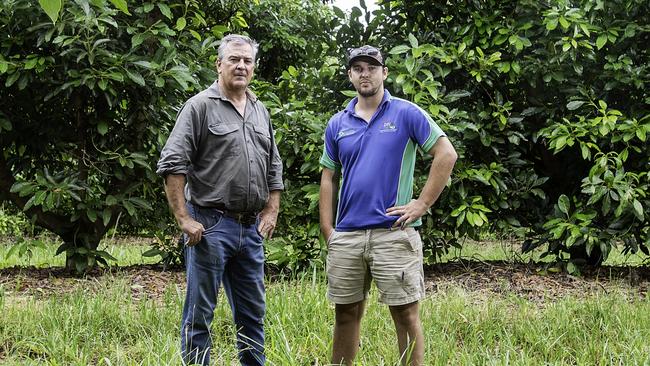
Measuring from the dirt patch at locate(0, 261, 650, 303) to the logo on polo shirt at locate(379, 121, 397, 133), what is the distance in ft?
6.90

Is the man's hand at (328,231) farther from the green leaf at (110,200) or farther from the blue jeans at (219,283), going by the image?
the green leaf at (110,200)

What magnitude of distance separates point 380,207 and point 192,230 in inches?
35.3

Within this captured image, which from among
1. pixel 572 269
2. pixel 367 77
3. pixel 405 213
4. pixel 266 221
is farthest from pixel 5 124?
pixel 572 269

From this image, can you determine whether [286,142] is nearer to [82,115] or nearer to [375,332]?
[82,115]

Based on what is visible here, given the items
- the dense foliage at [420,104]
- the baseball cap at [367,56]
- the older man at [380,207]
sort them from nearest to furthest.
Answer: the older man at [380,207] < the baseball cap at [367,56] < the dense foliage at [420,104]

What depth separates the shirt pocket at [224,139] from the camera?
10.8 feet

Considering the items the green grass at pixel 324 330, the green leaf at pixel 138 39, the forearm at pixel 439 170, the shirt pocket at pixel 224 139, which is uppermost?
the green leaf at pixel 138 39

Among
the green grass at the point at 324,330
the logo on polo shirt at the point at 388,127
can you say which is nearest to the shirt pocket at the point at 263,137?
the logo on polo shirt at the point at 388,127

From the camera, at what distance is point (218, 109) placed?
10.9ft

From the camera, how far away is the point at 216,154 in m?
3.29

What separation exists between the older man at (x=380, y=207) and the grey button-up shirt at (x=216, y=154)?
1.51 ft

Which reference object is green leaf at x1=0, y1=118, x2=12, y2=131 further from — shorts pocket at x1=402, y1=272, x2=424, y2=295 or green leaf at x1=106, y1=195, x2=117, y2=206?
shorts pocket at x1=402, y1=272, x2=424, y2=295

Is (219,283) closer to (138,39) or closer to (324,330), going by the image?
(324,330)

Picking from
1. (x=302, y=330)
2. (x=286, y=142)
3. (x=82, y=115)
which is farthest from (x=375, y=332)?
(x=82, y=115)
